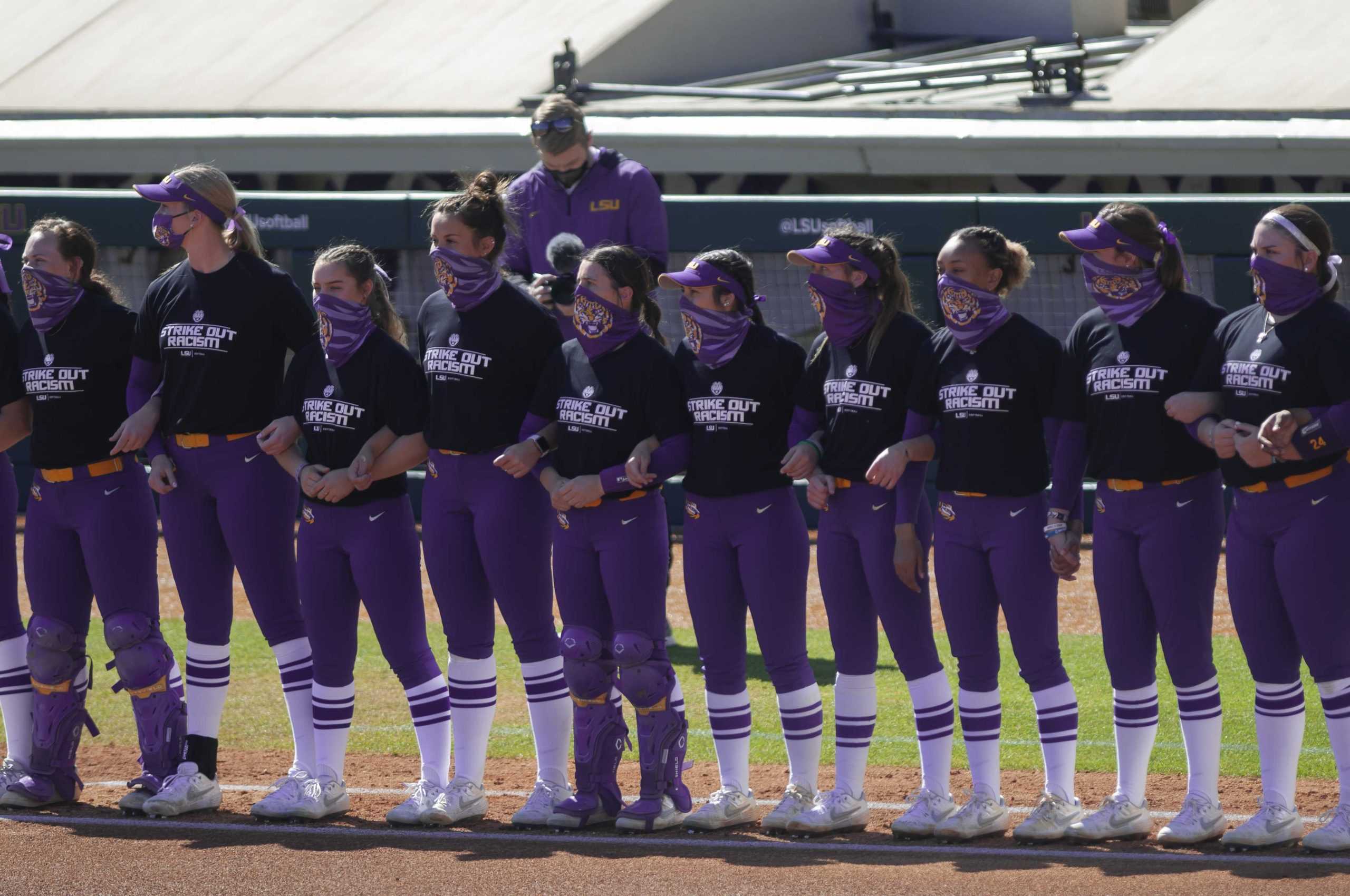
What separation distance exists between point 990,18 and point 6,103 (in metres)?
12.0

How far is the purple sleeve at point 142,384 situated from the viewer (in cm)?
630

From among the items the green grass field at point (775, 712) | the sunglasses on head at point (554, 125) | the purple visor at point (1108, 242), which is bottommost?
the green grass field at point (775, 712)

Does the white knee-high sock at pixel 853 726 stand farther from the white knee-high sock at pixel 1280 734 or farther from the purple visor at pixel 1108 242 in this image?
the purple visor at pixel 1108 242

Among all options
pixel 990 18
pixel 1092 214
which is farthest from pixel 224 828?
pixel 990 18

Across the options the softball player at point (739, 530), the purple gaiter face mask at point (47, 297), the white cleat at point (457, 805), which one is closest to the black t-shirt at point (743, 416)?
the softball player at point (739, 530)

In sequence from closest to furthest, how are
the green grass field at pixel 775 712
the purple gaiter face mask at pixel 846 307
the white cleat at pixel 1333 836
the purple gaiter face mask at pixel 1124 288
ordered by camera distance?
1. the white cleat at pixel 1333 836
2. the purple gaiter face mask at pixel 1124 288
3. the purple gaiter face mask at pixel 846 307
4. the green grass field at pixel 775 712

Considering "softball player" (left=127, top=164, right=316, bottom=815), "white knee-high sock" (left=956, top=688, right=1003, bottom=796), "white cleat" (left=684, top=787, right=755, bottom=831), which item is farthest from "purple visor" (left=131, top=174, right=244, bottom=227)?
"white knee-high sock" (left=956, top=688, right=1003, bottom=796)

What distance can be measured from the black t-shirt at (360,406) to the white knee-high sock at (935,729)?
6.14 ft

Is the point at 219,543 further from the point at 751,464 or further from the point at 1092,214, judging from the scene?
the point at 1092,214

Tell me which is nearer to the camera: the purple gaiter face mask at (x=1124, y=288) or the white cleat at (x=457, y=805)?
the purple gaiter face mask at (x=1124, y=288)

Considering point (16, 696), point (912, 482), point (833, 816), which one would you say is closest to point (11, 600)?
point (16, 696)

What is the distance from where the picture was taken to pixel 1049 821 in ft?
18.5

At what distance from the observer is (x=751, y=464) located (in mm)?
5863

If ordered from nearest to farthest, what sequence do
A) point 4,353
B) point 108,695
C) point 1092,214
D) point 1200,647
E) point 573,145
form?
point 1200,647 → point 4,353 → point 573,145 → point 108,695 → point 1092,214
